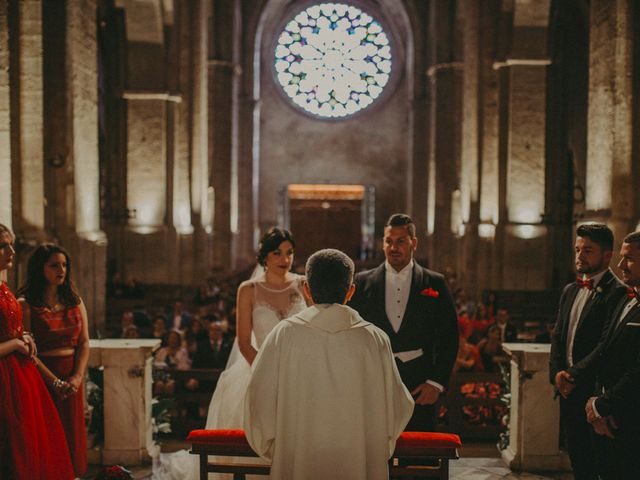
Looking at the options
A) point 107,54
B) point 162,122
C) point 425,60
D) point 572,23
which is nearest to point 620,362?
point 162,122

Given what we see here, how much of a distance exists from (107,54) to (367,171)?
1357 centimetres

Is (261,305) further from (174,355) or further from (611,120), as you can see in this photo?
(611,120)

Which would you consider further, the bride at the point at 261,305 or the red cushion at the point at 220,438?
the bride at the point at 261,305

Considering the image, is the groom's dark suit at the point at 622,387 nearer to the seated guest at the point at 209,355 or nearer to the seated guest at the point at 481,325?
the seated guest at the point at 209,355

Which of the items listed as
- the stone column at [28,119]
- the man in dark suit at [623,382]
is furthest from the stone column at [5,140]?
the man in dark suit at [623,382]

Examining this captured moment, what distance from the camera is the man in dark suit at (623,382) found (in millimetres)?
3621

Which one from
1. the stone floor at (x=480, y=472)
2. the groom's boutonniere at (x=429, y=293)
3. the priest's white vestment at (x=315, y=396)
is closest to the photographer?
the priest's white vestment at (x=315, y=396)

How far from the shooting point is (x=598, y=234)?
4070mm

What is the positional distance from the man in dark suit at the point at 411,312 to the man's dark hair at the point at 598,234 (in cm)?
81

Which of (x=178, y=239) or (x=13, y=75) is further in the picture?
(x=178, y=239)

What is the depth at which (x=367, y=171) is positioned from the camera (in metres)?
28.9

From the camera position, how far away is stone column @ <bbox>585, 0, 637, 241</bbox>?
8320 millimetres

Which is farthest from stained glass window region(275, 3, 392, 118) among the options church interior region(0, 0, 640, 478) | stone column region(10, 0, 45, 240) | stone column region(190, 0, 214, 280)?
stone column region(10, 0, 45, 240)

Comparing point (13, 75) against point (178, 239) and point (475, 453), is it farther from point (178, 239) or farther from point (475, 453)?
point (178, 239)
